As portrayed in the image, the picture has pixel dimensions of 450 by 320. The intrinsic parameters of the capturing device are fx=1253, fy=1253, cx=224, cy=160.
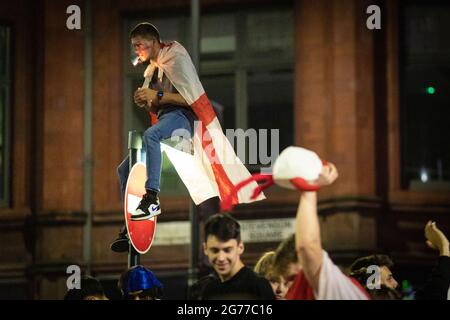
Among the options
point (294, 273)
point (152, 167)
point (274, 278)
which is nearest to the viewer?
point (294, 273)

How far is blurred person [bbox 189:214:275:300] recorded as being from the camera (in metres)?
6.40

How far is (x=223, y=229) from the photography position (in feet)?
21.5

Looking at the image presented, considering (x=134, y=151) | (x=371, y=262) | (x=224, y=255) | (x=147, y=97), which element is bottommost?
(x=371, y=262)

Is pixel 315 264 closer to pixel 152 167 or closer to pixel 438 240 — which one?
pixel 438 240

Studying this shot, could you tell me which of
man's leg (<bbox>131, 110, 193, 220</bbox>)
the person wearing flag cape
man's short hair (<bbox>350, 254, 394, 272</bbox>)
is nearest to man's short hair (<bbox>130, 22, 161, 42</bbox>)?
the person wearing flag cape

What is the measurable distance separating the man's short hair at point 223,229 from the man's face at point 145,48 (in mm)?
1571

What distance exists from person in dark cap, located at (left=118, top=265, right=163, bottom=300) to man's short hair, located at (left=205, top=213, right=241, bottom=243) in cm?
94

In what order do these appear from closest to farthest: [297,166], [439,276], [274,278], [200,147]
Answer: [297,166], [439,276], [274,278], [200,147]

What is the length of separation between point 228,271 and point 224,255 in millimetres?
85

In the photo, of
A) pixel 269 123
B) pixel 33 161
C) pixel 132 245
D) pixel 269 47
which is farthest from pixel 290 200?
pixel 132 245

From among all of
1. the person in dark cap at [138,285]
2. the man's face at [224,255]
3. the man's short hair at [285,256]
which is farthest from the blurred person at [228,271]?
the person in dark cap at [138,285]

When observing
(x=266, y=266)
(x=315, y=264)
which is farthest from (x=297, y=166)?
(x=266, y=266)

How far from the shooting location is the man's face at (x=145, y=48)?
7793mm

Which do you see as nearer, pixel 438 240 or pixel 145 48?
pixel 438 240
